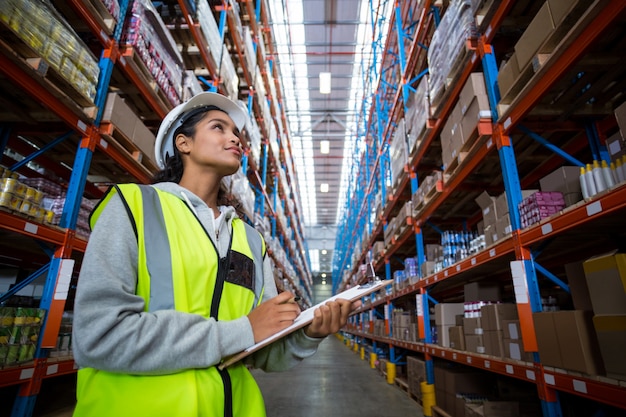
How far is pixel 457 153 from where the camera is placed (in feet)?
12.7

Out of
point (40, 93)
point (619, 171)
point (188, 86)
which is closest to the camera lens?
point (619, 171)

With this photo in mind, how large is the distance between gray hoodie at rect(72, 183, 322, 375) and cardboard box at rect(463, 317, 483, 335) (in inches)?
129

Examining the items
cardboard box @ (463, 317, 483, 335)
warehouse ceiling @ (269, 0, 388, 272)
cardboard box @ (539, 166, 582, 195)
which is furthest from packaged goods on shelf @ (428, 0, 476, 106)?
warehouse ceiling @ (269, 0, 388, 272)

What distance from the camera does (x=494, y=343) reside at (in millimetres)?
3168

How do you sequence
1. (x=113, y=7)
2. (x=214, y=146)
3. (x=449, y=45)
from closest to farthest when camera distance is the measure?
(x=214, y=146), (x=113, y=7), (x=449, y=45)

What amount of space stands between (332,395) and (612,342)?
439 cm

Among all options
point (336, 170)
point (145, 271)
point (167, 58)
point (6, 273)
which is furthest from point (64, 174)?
point (336, 170)

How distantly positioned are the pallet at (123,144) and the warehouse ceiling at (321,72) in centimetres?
995

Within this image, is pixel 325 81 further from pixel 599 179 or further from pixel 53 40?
pixel 599 179

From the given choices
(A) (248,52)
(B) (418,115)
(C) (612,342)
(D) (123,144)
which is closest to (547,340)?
(C) (612,342)

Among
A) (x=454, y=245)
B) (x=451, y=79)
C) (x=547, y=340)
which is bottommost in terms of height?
(x=547, y=340)

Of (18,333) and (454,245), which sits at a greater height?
(454,245)

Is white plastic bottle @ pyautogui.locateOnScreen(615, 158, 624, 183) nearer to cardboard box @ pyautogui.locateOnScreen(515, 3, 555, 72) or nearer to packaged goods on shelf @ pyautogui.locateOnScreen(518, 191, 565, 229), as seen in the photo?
packaged goods on shelf @ pyautogui.locateOnScreen(518, 191, 565, 229)

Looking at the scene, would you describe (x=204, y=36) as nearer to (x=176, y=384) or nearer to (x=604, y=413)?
(x=176, y=384)
